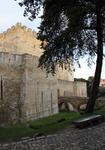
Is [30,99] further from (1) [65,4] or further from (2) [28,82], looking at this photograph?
(1) [65,4]

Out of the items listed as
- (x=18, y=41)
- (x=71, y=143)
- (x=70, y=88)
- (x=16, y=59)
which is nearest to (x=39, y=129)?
(x=71, y=143)

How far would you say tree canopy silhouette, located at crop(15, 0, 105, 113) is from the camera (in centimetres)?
1012

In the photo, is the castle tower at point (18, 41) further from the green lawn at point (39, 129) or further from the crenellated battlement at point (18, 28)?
the green lawn at point (39, 129)

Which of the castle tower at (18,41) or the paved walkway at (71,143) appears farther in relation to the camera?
the castle tower at (18,41)

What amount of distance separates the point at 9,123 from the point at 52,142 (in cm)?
1068

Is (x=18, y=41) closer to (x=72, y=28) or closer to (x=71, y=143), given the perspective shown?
(x=72, y=28)

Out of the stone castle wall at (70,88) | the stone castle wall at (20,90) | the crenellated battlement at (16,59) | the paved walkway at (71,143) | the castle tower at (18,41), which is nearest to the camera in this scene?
the paved walkway at (71,143)

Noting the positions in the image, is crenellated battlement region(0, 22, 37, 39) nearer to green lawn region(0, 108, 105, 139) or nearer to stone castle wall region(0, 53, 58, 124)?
stone castle wall region(0, 53, 58, 124)

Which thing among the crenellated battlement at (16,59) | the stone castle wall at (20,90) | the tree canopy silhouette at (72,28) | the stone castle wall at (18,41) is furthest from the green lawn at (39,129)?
the stone castle wall at (18,41)

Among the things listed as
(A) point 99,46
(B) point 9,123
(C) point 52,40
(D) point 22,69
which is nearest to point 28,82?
(D) point 22,69

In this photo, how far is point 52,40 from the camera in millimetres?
11656

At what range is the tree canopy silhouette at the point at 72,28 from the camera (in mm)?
10117

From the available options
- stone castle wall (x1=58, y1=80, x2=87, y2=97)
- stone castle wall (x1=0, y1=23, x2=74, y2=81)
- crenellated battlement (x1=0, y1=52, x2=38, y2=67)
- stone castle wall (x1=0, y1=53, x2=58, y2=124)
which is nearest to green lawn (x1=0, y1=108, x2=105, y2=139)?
stone castle wall (x1=0, y1=53, x2=58, y2=124)

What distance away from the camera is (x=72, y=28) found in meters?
9.91
